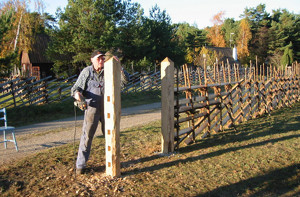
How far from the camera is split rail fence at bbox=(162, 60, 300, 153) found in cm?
590

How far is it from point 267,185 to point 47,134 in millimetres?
5868

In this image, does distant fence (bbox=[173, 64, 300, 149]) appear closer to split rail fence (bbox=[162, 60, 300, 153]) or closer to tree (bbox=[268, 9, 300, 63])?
split rail fence (bbox=[162, 60, 300, 153])

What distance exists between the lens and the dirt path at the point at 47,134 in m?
5.94

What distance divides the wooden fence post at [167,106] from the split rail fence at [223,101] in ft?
0.06

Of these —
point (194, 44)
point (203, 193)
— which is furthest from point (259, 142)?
point (194, 44)

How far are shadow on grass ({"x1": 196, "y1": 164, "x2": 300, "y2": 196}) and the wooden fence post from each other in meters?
1.57

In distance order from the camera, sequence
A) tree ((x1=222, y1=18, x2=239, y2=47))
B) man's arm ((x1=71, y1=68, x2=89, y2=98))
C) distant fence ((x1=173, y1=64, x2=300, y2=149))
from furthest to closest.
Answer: tree ((x1=222, y1=18, x2=239, y2=47)) < distant fence ((x1=173, y1=64, x2=300, y2=149)) < man's arm ((x1=71, y1=68, x2=89, y2=98))

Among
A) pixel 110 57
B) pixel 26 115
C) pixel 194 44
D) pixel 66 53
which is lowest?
pixel 26 115

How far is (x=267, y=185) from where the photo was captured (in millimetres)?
4270

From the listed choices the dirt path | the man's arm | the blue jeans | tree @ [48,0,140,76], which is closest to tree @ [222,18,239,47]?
tree @ [48,0,140,76]

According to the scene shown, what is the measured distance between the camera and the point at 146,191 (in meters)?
3.87

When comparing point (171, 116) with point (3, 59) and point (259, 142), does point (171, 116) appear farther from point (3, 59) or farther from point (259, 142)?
point (3, 59)

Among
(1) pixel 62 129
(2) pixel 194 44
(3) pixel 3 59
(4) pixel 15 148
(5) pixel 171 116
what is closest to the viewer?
(5) pixel 171 116

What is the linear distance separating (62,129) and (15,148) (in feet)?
7.36
